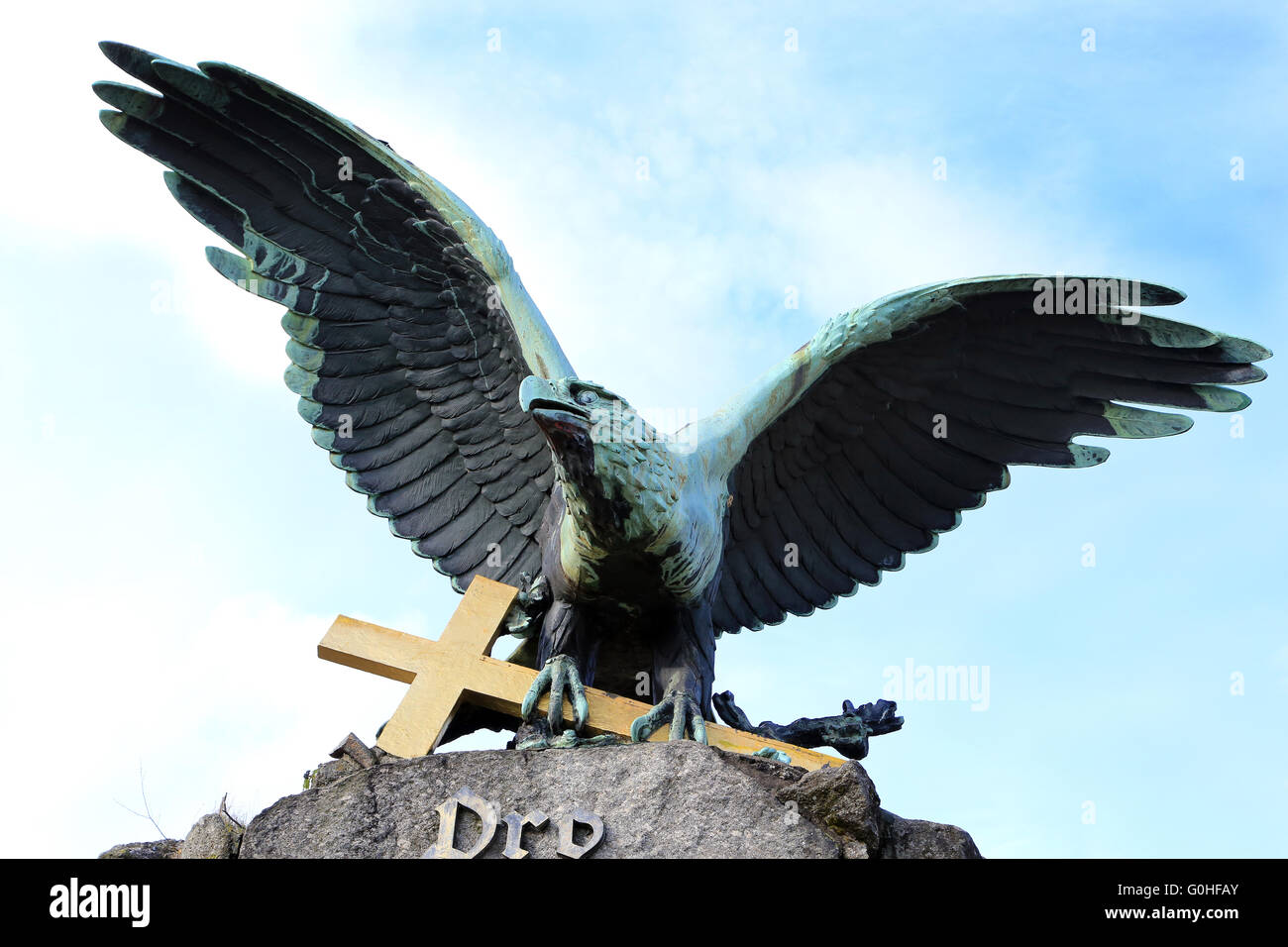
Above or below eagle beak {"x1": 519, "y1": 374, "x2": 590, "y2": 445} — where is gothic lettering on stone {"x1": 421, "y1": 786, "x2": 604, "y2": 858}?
below

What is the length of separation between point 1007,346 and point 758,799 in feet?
10.4

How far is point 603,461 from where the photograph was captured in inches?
235

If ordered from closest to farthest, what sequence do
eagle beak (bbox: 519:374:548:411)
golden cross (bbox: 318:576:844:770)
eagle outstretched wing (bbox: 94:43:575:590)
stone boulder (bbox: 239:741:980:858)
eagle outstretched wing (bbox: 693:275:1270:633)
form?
stone boulder (bbox: 239:741:980:858) → eagle beak (bbox: 519:374:548:411) → golden cross (bbox: 318:576:844:770) → eagle outstretched wing (bbox: 693:275:1270:633) → eagle outstretched wing (bbox: 94:43:575:590)

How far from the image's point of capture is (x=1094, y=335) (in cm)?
712

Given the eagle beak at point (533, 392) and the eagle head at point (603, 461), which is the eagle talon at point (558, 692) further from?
the eagle beak at point (533, 392)

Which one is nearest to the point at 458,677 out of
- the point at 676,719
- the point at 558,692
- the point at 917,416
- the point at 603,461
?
the point at 558,692

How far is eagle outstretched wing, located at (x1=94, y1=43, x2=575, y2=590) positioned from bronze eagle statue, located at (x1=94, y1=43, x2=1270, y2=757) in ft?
0.03

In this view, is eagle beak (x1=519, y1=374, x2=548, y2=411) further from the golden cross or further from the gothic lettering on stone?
the gothic lettering on stone

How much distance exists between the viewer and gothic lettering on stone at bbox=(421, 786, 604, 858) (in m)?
4.92

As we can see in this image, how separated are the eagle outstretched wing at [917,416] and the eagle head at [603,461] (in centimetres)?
60

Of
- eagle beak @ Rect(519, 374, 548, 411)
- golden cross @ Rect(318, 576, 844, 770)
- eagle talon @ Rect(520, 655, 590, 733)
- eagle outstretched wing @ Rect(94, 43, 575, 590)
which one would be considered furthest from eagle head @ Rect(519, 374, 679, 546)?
eagle outstretched wing @ Rect(94, 43, 575, 590)
